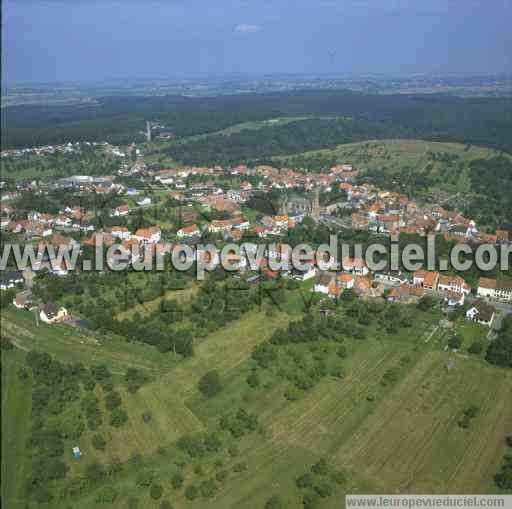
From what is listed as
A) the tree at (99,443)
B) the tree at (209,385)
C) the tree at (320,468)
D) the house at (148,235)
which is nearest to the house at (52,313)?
the tree at (209,385)

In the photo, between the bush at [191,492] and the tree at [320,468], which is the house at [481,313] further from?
the bush at [191,492]

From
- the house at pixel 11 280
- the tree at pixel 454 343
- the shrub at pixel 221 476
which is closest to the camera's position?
the shrub at pixel 221 476

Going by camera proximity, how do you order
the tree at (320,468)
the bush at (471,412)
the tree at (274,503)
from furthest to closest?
the bush at (471,412) → the tree at (320,468) → the tree at (274,503)

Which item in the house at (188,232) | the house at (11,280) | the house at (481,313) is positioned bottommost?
the house at (481,313)

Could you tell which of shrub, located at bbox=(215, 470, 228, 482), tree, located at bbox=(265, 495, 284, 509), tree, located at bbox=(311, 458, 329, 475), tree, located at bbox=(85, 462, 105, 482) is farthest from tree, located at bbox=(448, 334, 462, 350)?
tree, located at bbox=(85, 462, 105, 482)

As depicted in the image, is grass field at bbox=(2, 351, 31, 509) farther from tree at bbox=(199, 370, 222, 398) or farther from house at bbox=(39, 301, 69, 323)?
tree at bbox=(199, 370, 222, 398)

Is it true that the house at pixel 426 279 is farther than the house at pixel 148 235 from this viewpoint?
No

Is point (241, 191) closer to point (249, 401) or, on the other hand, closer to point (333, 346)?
point (333, 346)
